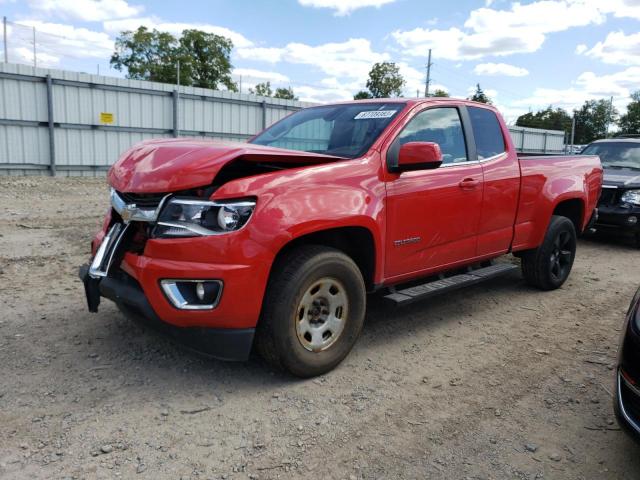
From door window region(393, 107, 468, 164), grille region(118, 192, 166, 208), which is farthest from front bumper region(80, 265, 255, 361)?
door window region(393, 107, 468, 164)

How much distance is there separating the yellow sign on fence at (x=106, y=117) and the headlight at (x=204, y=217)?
526 inches

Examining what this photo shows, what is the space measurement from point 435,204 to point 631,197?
5.57 meters

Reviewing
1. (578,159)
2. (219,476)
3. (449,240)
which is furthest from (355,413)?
(578,159)

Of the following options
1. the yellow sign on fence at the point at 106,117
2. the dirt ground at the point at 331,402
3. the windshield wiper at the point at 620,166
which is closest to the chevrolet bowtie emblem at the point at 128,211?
the dirt ground at the point at 331,402

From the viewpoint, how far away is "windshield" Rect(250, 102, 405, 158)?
3.89 metres

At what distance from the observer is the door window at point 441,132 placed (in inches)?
158

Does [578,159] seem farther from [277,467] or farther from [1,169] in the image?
[1,169]

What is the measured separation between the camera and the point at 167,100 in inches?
637

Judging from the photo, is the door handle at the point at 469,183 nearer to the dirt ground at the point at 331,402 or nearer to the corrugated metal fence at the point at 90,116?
the dirt ground at the point at 331,402

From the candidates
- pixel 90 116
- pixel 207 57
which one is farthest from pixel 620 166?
pixel 207 57

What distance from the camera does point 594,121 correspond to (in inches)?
3228

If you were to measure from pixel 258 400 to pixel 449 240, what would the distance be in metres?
2.02

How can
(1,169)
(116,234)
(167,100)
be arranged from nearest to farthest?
(116,234) → (1,169) → (167,100)

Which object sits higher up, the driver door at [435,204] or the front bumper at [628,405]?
the driver door at [435,204]
